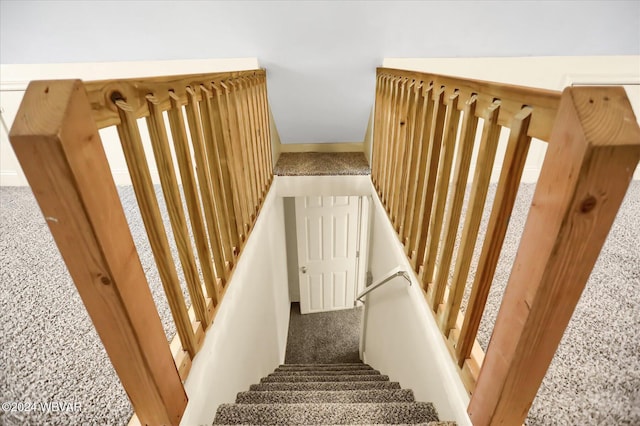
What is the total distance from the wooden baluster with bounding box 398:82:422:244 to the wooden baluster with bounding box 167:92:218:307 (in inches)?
37.1

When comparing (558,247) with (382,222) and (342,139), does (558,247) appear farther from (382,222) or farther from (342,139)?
(342,139)

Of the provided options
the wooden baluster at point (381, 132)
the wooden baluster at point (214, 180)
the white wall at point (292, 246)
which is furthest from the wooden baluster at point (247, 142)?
the white wall at point (292, 246)

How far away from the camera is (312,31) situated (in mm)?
2281

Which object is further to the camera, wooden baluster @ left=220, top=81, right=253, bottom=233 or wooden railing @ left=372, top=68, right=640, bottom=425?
wooden baluster @ left=220, top=81, right=253, bottom=233

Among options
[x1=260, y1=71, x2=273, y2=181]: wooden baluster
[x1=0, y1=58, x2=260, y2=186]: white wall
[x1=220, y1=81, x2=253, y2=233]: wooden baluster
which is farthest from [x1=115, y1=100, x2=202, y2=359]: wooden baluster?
[x1=0, y1=58, x2=260, y2=186]: white wall

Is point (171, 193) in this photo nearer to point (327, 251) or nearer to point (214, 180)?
point (214, 180)

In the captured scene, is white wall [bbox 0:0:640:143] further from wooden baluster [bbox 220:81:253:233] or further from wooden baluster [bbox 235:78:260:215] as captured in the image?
wooden baluster [bbox 220:81:253:233]

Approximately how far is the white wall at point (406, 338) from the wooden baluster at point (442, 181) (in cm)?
14

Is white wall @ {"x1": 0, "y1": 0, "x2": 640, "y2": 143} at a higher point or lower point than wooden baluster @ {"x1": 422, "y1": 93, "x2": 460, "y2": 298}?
higher

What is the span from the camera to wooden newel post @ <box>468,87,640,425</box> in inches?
17.9

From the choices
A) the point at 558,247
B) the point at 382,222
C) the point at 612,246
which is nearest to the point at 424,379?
the point at 558,247

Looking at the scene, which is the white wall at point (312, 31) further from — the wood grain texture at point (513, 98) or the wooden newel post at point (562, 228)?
the wooden newel post at point (562, 228)

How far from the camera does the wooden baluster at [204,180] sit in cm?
109

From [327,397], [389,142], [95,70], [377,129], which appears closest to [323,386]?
[327,397]
